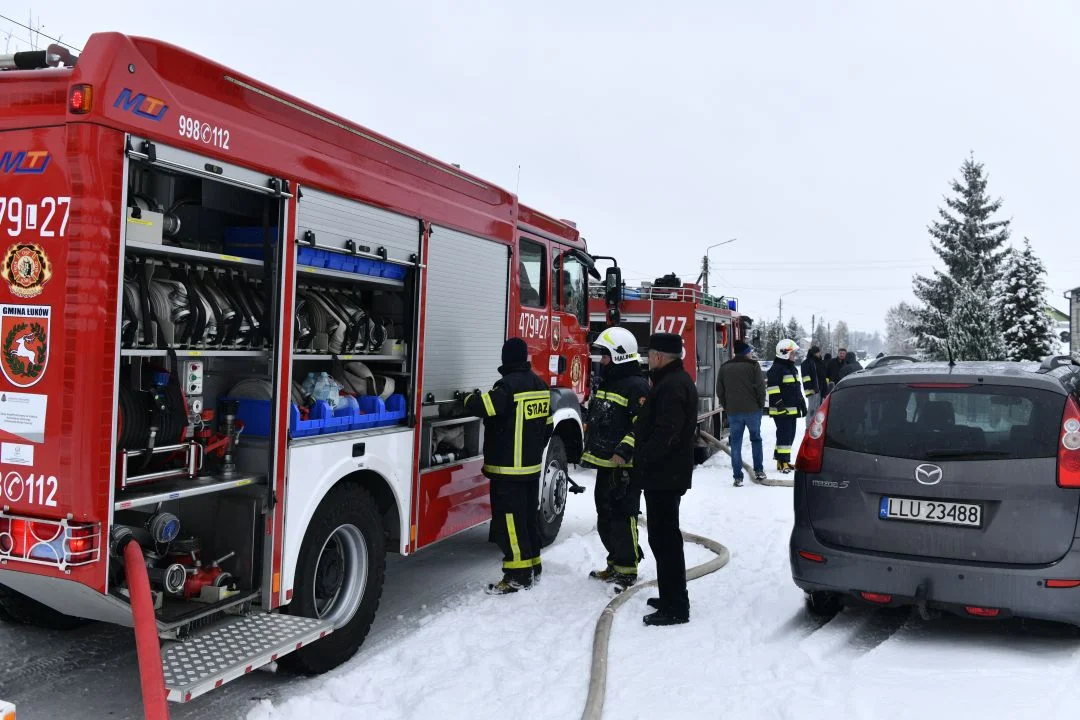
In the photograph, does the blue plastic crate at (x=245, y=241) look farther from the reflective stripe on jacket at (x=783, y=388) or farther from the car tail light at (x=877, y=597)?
the reflective stripe on jacket at (x=783, y=388)

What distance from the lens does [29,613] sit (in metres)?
4.82

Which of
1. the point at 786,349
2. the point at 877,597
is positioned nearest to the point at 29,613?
the point at 877,597

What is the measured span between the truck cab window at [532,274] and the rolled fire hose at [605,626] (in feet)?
7.87

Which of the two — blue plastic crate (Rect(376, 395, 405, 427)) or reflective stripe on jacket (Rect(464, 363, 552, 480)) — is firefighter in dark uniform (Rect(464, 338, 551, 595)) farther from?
blue plastic crate (Rect(376, 395, 405, 427))

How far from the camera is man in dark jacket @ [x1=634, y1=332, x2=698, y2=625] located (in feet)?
17.3

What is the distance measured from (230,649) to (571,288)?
202 inches

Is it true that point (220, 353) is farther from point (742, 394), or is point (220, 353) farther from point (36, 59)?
point (742, 394)

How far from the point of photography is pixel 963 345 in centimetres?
3164

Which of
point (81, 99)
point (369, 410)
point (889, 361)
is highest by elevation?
point (81, 99)

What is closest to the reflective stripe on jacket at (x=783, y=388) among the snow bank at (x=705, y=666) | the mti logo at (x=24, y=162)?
the snow bank at (x=705, y=666)

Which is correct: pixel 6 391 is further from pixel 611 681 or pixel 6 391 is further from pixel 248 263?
pixel 611 681

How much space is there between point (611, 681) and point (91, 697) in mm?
2467

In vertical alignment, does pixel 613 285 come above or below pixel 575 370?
above

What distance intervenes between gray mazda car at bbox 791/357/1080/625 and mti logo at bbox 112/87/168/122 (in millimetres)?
3745
